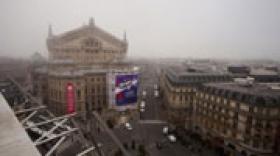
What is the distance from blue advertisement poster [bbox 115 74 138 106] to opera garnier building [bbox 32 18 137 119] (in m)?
2.55

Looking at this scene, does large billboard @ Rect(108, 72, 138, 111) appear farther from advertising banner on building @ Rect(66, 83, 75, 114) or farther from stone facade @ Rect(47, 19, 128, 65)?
stone facade @ Rect(47, 19, 128, 65)

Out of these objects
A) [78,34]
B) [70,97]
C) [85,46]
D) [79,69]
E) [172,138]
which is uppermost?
[78,34]

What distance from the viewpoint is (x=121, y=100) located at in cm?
6425

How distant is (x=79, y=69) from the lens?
2554 inches

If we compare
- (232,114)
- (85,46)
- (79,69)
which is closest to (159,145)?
(232,114)

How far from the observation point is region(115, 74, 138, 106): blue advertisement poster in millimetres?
63312

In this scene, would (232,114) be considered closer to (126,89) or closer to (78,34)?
(126,89)

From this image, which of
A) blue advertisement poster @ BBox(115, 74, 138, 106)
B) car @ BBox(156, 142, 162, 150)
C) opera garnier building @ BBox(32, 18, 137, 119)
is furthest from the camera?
blue advertisement poster @ BBox(115, 74, 138, 106)

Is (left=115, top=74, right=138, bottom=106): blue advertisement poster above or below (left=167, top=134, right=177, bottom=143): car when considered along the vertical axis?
above

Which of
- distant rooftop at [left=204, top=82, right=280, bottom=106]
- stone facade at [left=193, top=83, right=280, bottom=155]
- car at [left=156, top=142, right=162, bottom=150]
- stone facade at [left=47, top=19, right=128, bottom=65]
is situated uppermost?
stone facade at [left=47, top=19, right=128, bottom=65]

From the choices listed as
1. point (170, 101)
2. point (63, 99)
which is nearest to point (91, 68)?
point (63, 99)

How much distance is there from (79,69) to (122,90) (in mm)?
14211

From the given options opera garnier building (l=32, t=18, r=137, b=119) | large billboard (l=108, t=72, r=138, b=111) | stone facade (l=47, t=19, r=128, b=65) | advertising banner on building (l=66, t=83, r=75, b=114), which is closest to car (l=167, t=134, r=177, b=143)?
large billboard (l=108, t=72, r=138, b=111)

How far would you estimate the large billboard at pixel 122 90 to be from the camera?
62688 mm
